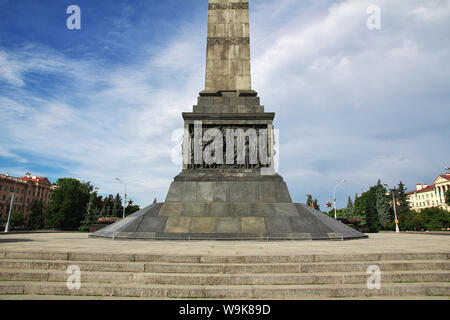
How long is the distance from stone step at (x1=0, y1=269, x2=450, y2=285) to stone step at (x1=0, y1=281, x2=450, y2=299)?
0.21 m

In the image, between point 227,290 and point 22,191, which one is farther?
point 22,191

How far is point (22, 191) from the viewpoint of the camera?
8394 centimetres

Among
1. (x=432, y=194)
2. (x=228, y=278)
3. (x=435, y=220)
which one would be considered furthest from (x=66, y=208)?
(x=432, y=194)

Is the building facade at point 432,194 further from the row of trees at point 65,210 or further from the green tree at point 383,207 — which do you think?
→ the row of trees at point 65,210

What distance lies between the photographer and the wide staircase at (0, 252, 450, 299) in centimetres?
454

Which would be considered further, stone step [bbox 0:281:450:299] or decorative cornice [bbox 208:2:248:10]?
decorative cornice [bbox 208:2:248:10]

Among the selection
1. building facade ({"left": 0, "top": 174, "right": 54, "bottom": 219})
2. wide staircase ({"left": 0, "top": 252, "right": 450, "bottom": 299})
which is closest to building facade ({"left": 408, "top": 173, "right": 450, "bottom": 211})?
wide staircase ({"left": 0, "top": 252, "right": 450, "bottom": 299})

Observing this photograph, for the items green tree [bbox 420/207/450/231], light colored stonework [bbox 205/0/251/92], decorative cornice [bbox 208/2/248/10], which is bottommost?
green tree [bbox 420/207/450/231]

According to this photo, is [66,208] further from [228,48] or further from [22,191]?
[228,48]

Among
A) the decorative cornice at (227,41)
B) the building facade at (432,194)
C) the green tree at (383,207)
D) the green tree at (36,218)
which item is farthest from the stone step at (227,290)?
the building facade at (432,194)

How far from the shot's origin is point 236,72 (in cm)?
1684

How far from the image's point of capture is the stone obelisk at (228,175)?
11211 millimetres

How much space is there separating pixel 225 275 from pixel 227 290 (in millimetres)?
583

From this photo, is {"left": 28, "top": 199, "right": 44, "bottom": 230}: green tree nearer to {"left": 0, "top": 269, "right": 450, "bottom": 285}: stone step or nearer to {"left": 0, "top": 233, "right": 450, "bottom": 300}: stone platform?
{"left": 0, "top": 233, "right": 450, "bottom": 300}: stone platform
